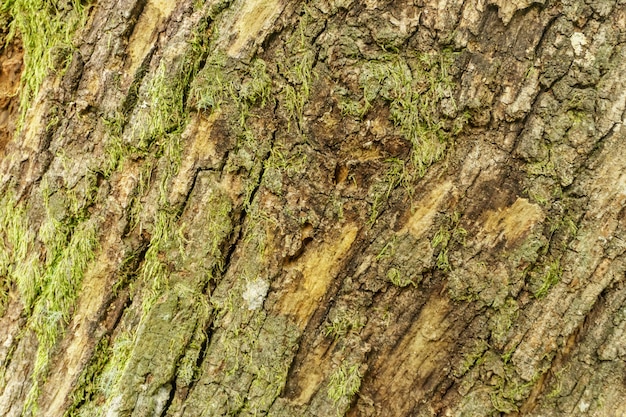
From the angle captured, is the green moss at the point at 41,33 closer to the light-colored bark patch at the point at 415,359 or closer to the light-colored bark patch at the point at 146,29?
the light-colored bark patch at the point at 146,29

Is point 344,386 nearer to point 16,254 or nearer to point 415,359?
point 415,359

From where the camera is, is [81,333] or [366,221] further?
[81,333]

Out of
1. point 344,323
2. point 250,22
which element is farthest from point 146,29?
point 344,323

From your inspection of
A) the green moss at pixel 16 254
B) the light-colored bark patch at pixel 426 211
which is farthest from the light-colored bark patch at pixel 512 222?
the green moss at pixel 16 254

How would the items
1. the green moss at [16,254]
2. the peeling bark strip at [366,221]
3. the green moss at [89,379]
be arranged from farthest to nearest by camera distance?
1. the green moss at [16,254]
2. the green moss at [89,379]
3. the peeling bark strip at [366,221]

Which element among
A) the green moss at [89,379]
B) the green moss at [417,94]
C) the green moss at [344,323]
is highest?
the green moss at [417,94]

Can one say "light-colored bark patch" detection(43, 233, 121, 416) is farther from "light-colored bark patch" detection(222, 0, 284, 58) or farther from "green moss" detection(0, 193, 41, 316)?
"light-colored bark patch" detection(222, 0, 284, 58)

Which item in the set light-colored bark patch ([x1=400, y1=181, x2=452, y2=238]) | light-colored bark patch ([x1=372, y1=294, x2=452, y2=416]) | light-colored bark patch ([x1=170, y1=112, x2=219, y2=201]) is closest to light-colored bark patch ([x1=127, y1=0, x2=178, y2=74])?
light-colored bark patch ([x1=170, y1=112, x2=219, y2=201])
